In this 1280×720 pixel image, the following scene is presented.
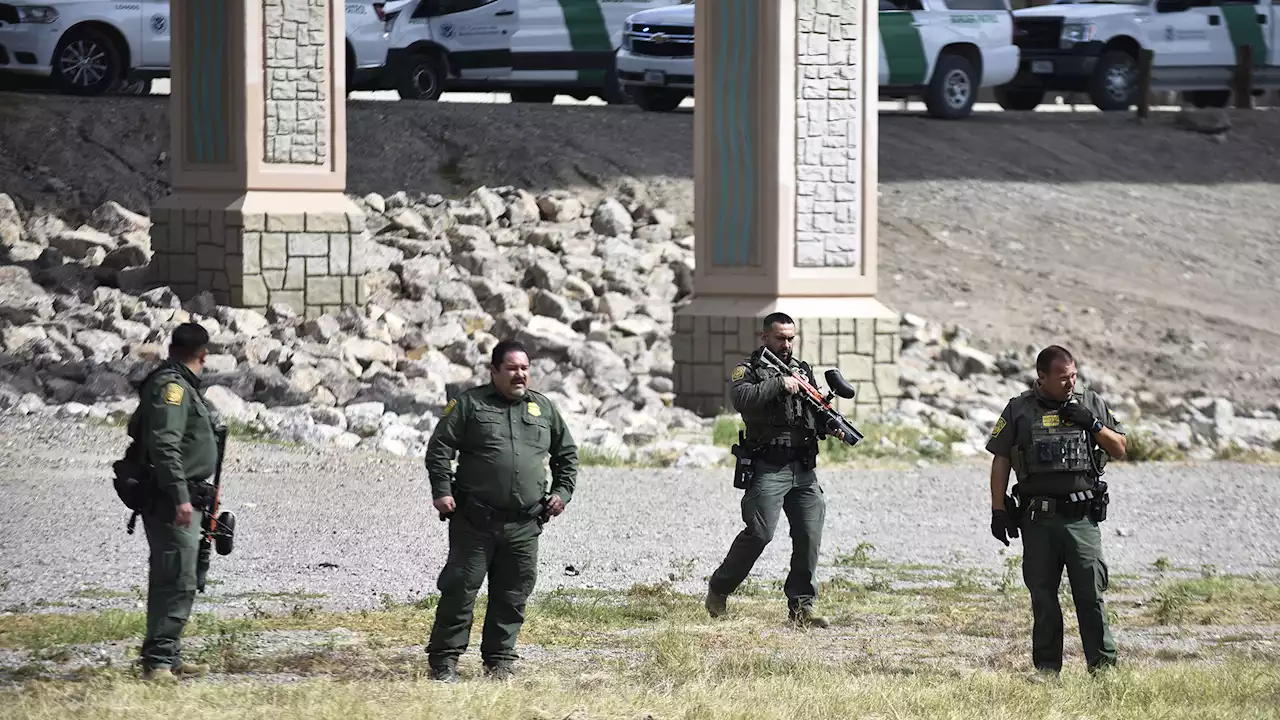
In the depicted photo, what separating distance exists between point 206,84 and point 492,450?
12104 mm

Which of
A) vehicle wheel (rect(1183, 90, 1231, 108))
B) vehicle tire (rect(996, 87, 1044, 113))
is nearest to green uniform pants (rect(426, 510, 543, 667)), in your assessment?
vehicle tire (rect(996, 87, 1044, 113))

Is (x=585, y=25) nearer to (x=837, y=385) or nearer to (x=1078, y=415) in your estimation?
(x=837, y=385)

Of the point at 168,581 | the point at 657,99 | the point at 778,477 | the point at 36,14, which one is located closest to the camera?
the point at 168,581

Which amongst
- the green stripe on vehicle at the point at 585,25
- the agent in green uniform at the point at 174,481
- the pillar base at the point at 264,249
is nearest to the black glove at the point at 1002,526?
the agent in green uniform at the point at 174,481

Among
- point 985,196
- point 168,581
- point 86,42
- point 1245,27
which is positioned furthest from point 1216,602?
point 1245,27

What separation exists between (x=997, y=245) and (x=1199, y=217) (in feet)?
11.3

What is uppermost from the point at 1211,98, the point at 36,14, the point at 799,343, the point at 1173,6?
the point at 1173,6

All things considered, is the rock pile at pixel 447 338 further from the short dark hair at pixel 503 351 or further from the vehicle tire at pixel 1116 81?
the vehicle tire at pixel 1116 81

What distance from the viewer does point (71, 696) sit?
710 centimetres

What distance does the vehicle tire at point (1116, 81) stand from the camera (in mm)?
27406

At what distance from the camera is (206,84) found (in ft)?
61.1

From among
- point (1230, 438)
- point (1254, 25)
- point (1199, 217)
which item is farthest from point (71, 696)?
point (1254, 25)

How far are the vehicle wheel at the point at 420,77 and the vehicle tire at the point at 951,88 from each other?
21.3 feet

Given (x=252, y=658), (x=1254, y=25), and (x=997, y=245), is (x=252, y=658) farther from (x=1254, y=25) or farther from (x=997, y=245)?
(x=1254, y=25)
